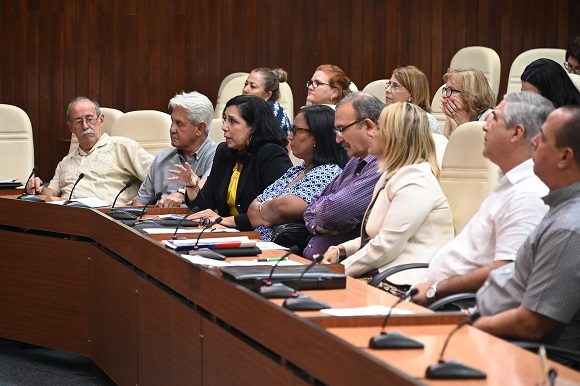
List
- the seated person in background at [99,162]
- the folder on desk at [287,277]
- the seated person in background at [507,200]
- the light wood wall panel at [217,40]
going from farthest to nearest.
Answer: the light wood wall panel at [217,40]
the seated person in background at [99,162]
the seated person in background at [507,200]
the folder on desk at [287,277]

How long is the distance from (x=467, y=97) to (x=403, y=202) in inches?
60.9

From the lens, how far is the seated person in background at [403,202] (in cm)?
387

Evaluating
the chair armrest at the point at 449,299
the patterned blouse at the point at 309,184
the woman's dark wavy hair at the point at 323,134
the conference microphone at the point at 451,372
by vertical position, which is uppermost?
the woman's dark wavy hair at the point at 323,134

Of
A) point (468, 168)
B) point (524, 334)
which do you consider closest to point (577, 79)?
point (468, 168)

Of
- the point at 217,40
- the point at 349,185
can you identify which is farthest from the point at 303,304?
the point at 217,40

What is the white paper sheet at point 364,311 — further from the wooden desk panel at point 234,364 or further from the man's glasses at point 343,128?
the man's glasses at point 343,128

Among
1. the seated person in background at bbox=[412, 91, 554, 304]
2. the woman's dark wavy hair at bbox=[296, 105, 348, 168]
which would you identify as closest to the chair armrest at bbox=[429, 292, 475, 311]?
the seated person in background at bbox=[412, 91, 554, 304]

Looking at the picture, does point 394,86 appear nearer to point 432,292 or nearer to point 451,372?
point 432,292

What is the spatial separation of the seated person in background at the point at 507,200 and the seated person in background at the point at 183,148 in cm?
242

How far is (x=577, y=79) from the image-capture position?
4965 mm

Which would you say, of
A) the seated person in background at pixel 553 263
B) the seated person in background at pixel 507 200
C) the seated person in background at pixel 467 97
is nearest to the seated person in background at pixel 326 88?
the seated person in background at pixel 467 97

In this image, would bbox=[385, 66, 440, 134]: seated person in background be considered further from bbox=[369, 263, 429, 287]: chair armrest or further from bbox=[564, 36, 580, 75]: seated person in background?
bbox=[369, 263, 429, 287]: chair armrest

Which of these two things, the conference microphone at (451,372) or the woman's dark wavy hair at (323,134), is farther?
the woman's dark wavy hair at (323,134)

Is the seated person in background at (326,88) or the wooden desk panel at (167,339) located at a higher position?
the seated person in background at (326,88)
